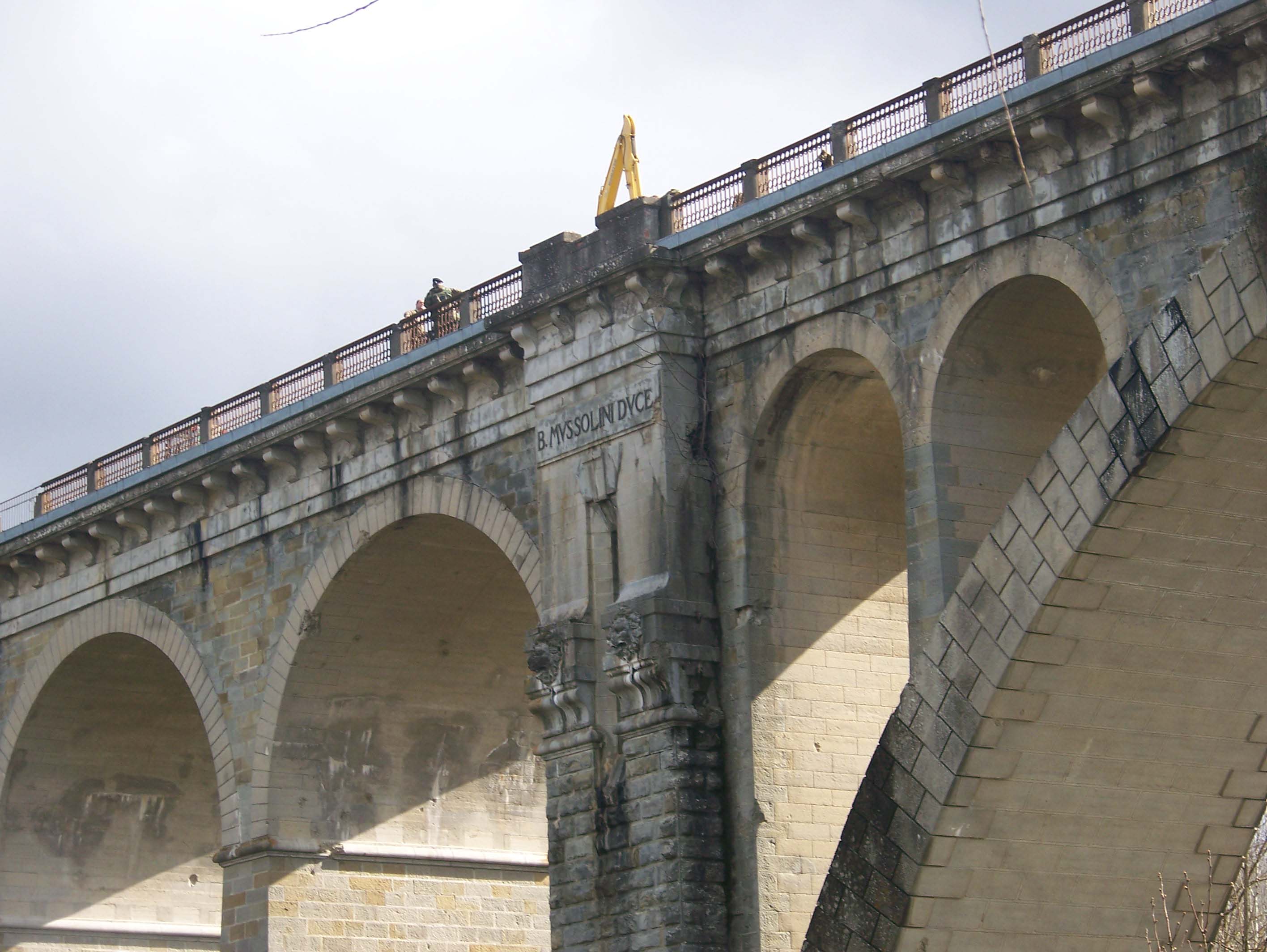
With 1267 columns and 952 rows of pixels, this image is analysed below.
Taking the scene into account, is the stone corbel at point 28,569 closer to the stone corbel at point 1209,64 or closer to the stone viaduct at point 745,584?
the stone viaduct at point 745,584

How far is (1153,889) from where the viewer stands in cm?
2397

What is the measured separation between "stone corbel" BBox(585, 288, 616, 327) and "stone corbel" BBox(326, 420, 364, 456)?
18.8 ft

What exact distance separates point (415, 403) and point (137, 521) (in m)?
7.20

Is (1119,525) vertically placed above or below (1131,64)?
below

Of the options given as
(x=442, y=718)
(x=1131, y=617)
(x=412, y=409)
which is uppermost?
(x=412, y=409)

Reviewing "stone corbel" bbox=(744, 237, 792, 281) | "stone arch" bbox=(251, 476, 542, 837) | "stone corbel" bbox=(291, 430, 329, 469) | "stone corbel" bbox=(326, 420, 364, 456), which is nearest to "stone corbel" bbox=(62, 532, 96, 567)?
"stone arch" bbox=(251, 476, 542, 837)

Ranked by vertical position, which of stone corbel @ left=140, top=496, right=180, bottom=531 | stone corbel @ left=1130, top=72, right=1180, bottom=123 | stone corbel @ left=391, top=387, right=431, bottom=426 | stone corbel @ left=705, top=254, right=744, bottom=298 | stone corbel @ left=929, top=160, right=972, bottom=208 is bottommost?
stone corbel @ left=1130, top=72, right=1180, bottom=123

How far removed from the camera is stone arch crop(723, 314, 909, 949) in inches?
1060

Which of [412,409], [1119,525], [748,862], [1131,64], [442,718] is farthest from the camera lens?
[442,718]

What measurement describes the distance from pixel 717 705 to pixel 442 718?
9066mm

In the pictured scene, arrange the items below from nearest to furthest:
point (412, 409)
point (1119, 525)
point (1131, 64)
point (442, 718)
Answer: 1. point (1119, 525)
2. point (1131, 64)
3. point (412, 409)
4. point (442, 718)

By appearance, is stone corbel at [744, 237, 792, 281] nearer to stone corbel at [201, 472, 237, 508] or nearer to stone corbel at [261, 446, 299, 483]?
stone corbel at [261, 446, 299, 483]

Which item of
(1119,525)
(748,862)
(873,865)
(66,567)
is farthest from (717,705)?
(66,567)

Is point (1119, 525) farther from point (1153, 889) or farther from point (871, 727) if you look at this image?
point (871, 727)
